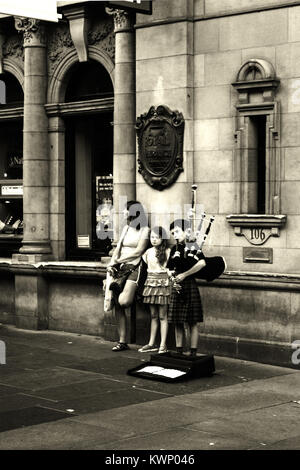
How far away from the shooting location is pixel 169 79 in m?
14.8

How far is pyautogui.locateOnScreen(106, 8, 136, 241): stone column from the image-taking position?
1548 cm

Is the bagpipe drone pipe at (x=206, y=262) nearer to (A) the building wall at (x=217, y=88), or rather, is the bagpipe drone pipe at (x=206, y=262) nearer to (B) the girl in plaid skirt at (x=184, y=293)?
(B) the girl in plaid skirt at (x=184, y=293)

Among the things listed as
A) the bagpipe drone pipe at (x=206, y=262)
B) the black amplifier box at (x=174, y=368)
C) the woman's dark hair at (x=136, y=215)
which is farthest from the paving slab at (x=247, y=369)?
the woman's dark hair at (x=136, y=215)

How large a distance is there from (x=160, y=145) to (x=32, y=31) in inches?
149

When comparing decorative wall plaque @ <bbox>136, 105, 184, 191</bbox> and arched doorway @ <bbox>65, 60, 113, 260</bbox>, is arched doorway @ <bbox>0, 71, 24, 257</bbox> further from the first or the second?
decorative wall plaque @ <bbox>136, 105, 184, 191</bbox>

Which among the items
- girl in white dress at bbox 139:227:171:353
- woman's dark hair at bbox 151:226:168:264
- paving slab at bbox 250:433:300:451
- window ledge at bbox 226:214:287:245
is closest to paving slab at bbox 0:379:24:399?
girl in white dress at bbox 139:227:171:353

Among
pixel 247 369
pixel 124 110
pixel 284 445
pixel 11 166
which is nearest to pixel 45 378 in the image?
pixel 247 369

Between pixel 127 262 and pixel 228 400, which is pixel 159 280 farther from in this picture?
pixel 228 400

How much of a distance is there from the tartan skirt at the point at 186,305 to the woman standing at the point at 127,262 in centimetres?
170

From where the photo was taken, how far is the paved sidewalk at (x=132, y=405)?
9.38m

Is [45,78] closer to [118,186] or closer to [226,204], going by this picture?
[118,186]

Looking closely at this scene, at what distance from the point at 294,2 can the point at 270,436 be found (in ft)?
A: 21.1

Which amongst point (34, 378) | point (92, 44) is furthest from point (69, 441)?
point (92, 44)

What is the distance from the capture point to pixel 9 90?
725 inches
